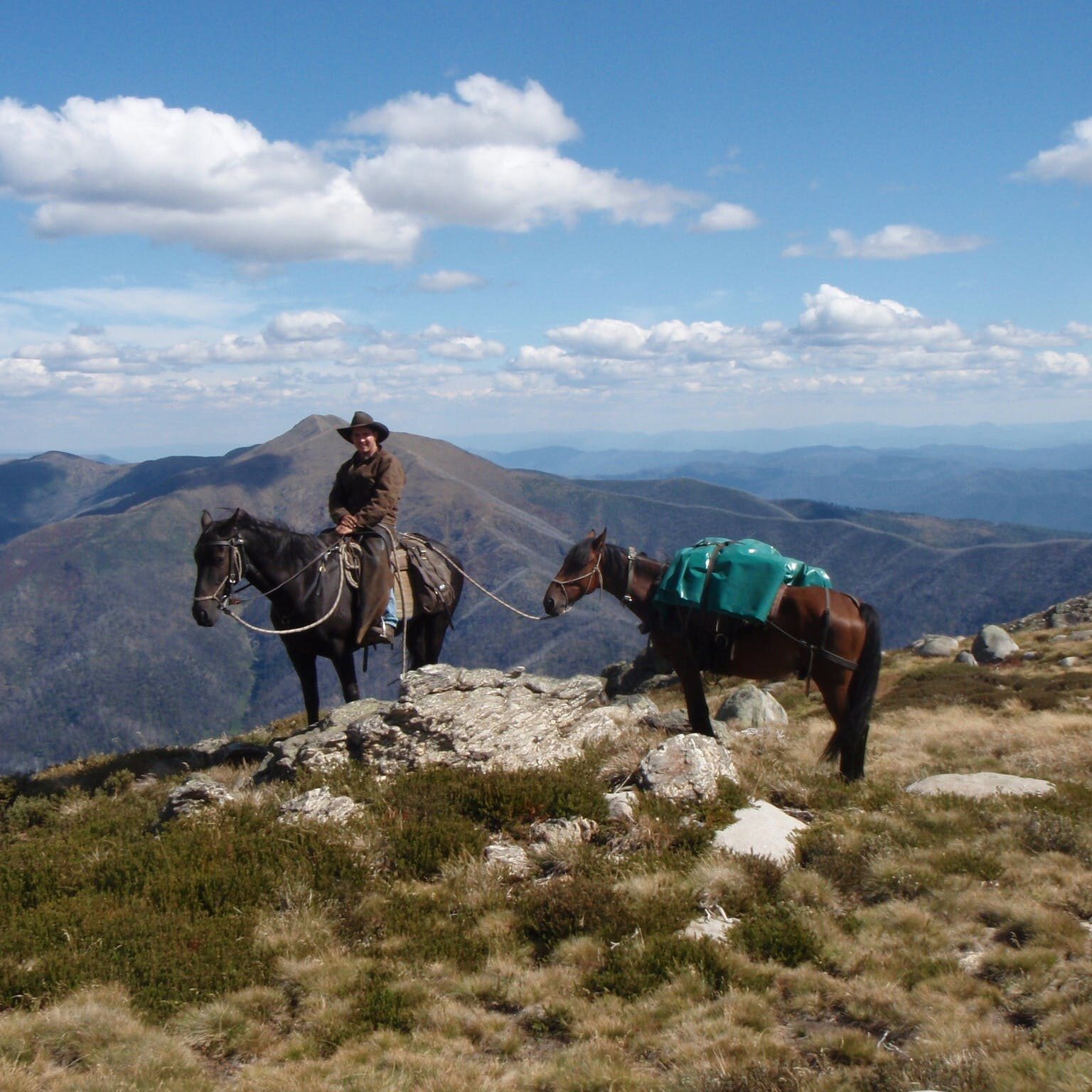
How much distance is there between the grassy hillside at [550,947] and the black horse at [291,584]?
9.22 feet

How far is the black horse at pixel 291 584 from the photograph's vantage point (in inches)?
415

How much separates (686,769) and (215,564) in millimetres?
6309

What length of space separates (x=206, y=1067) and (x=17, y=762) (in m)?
179

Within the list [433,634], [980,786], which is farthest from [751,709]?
[980,786]

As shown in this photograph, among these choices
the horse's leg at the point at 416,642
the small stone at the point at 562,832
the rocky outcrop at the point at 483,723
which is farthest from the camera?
the horse's leg at the point at 416,642

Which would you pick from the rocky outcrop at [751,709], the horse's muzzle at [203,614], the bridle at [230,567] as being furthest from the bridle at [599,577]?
the rocky outcrop at [751,709]

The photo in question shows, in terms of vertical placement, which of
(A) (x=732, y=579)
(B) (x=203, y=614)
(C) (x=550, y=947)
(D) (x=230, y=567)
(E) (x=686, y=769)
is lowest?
(C) (x=550, y=947)

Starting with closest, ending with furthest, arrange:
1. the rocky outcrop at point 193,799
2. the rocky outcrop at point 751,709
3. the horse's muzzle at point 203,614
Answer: the rocky outcrop at point 193,799, the horse's muzzle at point 203,614, the rocky outcrop at point 751,709

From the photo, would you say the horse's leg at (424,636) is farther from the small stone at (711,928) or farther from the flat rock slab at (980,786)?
the small stone at (711,928)

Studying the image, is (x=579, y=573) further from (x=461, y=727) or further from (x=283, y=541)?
(x=283, y=541)

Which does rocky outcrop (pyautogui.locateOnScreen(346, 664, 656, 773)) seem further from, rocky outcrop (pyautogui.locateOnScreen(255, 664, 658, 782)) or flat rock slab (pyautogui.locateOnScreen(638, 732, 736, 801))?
flat rock slab (pyautogui.locateOnScreen(638, 732, 736, 801))

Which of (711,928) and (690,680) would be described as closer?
(711,928)

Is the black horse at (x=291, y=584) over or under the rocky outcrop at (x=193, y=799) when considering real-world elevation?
over

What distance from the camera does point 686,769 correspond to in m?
8.76
